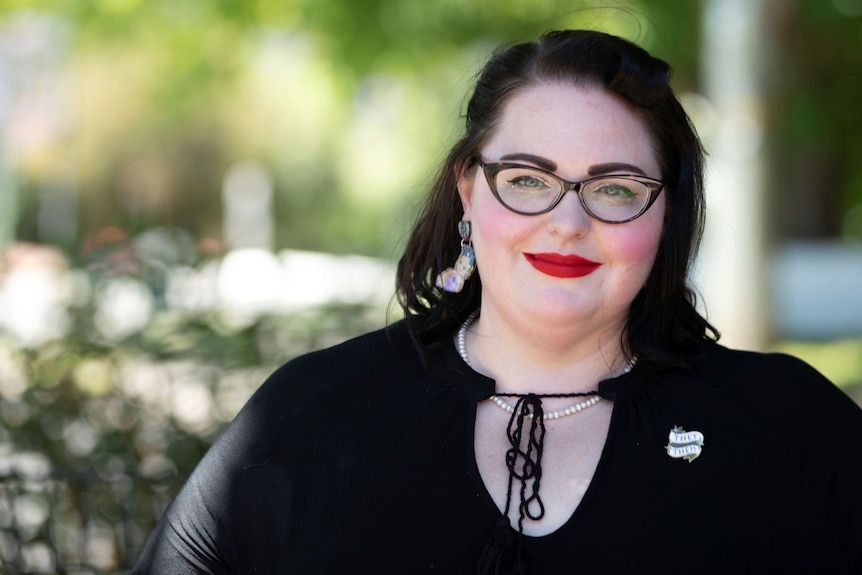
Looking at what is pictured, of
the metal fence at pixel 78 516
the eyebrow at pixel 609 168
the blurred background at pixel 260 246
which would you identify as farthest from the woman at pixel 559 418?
the metal fence at pixel 78 516

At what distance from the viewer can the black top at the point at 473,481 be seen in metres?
2.12

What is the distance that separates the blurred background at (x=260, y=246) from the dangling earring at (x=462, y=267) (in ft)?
0.66

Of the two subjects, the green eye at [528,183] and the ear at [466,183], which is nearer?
the green eye at [528,183]

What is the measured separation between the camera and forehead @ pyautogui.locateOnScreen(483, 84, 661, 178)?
2234mm

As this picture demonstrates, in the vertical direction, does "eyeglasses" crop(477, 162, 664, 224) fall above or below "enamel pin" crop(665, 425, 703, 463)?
above

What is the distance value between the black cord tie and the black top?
3 centimetres

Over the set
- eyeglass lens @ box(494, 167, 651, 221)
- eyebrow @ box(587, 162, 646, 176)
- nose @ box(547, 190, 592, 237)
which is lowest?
nose @ box(547, 190, 592, 237)

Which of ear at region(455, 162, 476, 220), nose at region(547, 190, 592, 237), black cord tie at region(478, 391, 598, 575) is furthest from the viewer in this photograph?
ear at region(455, 162, 476, 220)

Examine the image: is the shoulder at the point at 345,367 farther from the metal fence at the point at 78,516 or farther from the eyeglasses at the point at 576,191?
the metal fence at the point at 78,516

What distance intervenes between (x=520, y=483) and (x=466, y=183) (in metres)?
0.70

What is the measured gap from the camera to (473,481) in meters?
2.19

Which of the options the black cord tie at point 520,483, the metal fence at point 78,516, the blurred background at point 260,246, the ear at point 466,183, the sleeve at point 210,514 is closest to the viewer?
the black cord tie at point 520,483

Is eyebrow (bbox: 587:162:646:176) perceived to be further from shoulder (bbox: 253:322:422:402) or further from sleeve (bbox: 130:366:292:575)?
sleeve (bbox: 130:366:292:575)

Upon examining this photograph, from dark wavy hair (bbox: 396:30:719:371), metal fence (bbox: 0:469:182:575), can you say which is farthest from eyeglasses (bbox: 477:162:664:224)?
metal fence (bbox: 0:469:182:575)
